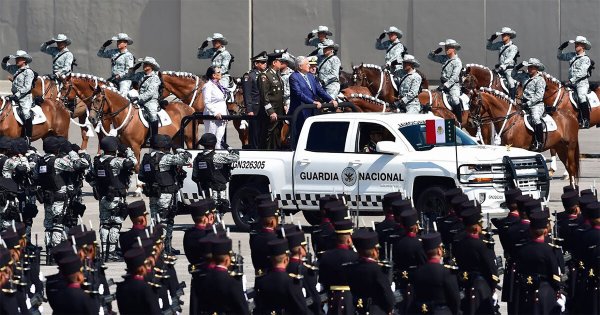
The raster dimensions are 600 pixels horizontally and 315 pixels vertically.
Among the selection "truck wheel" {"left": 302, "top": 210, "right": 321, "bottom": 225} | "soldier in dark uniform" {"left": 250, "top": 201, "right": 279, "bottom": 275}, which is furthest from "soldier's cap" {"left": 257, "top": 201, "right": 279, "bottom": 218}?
"truck wheel" {"left": 302, "top": 210, "right": 321, "bottom": 225}

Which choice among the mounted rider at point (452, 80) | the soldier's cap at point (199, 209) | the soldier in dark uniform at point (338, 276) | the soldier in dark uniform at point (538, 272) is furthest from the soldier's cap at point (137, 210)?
the mounted rider at point (452, 80)

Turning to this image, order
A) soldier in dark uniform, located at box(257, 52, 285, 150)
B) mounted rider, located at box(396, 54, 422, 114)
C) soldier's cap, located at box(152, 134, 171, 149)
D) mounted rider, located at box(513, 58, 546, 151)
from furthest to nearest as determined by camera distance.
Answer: mounted rider, located at box(396, 54, 422, 114) < mounted rider, located at box(513, 58, 546, 151) < soldier in dark uniform, located at box(257, 52, 285, 150) < soldier's cap, located at box(152, 134, 171, 149)

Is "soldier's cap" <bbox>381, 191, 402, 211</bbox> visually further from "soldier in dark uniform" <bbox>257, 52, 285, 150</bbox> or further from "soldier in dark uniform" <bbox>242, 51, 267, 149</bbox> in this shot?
"soldier in dark uniform" <bbox>242, 51, 267, 149</bbox>

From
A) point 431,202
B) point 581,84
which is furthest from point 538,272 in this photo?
point 581,84

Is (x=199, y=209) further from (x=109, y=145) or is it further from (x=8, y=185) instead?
(x=8, y=185)

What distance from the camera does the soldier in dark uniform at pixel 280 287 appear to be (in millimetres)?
14281

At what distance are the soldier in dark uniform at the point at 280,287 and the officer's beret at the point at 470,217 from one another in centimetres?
243

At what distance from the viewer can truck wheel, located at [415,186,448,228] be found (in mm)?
22281

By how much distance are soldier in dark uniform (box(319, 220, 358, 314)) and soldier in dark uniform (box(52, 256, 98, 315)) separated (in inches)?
95.9

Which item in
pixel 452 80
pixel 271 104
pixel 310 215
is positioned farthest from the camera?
pixel 452 80

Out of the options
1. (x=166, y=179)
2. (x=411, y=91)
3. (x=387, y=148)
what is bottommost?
(x=166, y=179)

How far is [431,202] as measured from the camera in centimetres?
2241

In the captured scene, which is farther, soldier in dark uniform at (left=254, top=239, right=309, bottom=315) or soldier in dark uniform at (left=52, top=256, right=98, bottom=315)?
soldier in dark uniform at (left=254, top=239, right=309, bottom=315)

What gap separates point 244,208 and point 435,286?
30.8ft
